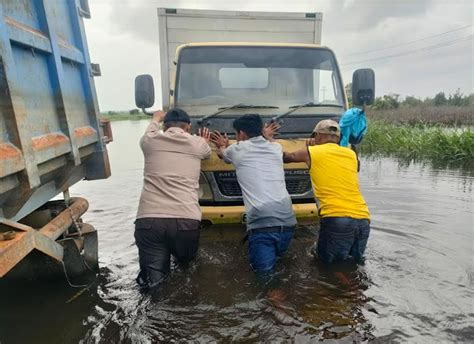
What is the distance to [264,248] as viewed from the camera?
3.63m

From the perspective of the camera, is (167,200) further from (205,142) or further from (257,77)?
(257,77)

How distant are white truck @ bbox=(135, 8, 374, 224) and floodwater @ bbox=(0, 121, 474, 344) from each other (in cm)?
60

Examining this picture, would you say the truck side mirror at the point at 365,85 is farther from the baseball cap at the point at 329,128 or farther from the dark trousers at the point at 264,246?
the dark trousers at the point at 264,246

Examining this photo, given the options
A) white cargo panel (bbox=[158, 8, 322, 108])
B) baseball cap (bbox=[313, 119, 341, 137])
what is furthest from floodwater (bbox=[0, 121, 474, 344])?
white cargo panel (bbox=[158, 8, 322, 108])

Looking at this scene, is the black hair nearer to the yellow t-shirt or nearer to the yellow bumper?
the yellow t-shirt

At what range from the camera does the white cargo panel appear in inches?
237

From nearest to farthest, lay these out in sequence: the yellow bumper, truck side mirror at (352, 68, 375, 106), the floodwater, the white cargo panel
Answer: the floodwater, the yellow bumper, truck side mirror at (352, 68, 375, 106), the white cargo panel

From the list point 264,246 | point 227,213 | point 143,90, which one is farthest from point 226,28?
point 264,246

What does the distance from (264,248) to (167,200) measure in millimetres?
980

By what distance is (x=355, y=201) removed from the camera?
3.74 m

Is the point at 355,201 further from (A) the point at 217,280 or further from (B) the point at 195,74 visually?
(B) the point at 195,74

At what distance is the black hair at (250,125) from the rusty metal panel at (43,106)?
137 centimetres

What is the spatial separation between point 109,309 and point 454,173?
9.23m

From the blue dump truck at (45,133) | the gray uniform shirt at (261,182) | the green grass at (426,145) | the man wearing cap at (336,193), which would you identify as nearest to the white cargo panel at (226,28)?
the blue dump truck at (45,133)
